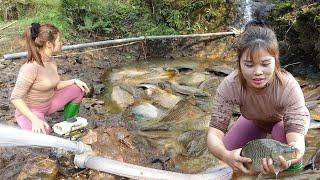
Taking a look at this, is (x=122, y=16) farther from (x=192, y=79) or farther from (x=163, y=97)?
(x=163, y=97)

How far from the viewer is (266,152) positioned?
2412 mm

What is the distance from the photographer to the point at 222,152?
8.94 ft

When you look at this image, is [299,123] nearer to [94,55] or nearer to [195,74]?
[195,74]

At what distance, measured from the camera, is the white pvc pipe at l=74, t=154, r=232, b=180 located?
3.53 meters

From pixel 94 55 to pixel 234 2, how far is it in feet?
13.9

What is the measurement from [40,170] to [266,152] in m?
2.18

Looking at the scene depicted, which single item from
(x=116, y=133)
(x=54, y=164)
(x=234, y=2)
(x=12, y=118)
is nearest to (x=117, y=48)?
(x=234, y=2)

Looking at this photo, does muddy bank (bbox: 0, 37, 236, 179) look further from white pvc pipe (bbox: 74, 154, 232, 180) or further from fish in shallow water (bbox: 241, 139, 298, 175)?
fish in shallow water (bbox: 241, 139, 298, 175)

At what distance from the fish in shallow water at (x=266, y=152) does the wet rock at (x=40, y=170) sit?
1961 millimetres

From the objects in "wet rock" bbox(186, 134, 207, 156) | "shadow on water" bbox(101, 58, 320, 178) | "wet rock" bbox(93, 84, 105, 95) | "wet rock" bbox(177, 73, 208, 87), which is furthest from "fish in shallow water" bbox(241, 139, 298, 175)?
"wet rock" bbox(177, 73, 208, 87)

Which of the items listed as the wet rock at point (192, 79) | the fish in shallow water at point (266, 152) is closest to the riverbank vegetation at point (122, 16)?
the wet rock at point (192, 79)

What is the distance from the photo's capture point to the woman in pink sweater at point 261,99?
2.64 metres

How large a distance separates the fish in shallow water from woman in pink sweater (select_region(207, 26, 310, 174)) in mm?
29

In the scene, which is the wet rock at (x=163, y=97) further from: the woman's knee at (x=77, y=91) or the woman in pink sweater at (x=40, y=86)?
the woman in pink sweater at (x=40, y=86)
